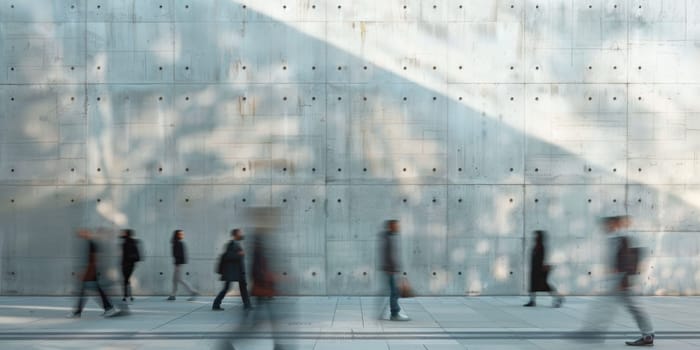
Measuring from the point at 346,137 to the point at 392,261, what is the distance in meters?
4.37

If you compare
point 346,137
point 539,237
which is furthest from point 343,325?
point 346,137

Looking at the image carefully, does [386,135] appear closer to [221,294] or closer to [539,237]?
[539,237]

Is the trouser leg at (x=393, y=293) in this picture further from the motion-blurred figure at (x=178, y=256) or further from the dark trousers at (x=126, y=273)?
the dark trousers at (x=126, y=273)

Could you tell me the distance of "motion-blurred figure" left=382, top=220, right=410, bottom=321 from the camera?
34.3 feet

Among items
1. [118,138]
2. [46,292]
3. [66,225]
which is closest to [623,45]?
[118,138]

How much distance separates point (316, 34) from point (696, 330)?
31.1 feet

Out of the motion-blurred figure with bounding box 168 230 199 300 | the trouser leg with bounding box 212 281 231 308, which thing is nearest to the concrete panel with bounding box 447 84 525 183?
the trouser leg with bounding box 212 281 231 308

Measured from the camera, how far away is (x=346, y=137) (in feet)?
46.5

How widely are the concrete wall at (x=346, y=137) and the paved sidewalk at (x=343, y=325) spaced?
3.92 feet

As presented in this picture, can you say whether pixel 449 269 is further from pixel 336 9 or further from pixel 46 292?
pixel 46 292

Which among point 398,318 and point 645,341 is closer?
point 645,341

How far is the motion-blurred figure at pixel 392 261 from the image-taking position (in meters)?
10.4

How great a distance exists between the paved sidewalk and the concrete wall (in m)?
1.20

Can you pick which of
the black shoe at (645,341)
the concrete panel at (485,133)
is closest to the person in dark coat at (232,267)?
the concrete panel at (485,133)
